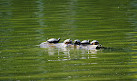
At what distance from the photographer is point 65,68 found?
6.42 metres

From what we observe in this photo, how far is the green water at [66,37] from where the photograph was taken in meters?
6.14

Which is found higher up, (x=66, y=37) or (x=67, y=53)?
(x=66, y=37)

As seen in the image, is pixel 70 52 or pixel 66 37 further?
pixel 66 37

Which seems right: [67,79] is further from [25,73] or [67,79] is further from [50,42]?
[50,42]

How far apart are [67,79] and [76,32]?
398 centimetres

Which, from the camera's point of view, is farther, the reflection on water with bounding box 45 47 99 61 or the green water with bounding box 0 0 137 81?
the reflection on water with bounding box 45 47 99 61

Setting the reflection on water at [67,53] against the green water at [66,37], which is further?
the reflection on water at [67,53]

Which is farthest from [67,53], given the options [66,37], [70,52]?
[66,37]

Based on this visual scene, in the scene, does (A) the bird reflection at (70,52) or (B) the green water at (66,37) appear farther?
(A) the bird reflection at (70,52)

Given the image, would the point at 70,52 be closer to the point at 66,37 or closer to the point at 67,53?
the point at 67,53

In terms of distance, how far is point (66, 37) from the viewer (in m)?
9.05

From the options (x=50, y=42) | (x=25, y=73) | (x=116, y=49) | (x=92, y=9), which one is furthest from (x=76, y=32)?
(x=92, y=9)

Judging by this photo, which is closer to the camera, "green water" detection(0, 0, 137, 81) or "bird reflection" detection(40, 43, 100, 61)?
"green water" detection(0, 0, 137, 81)

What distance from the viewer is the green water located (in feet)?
20.2
